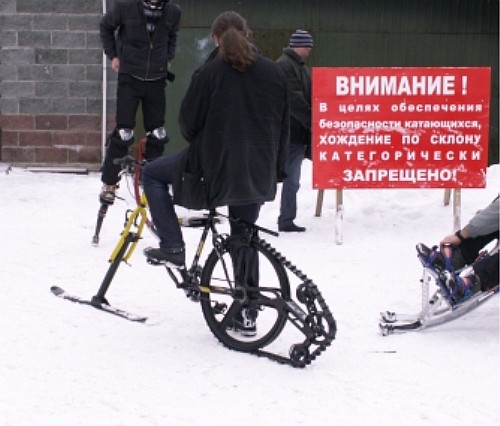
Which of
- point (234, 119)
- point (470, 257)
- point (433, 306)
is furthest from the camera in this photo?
point (470, 257)

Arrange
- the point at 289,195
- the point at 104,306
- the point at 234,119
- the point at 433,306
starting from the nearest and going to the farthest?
the point at 234,119
the point at 433,306
the point at 104,306
the point at 289,195

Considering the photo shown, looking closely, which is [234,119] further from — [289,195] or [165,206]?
[289,195]

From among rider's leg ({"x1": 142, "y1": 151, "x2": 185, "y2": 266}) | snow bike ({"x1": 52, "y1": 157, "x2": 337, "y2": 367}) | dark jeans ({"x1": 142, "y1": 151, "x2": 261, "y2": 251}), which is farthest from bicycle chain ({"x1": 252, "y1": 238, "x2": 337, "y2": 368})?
rider's leg ({"x1": 142, "y1": 151, "x2": 185, "y2": 266})

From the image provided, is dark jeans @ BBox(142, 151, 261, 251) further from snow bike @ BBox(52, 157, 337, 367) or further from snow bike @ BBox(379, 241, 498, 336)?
snow bike @ BBox(379, 241, 498, 336)

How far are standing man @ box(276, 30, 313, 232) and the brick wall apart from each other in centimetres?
294

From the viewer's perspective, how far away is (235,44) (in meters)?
5.13

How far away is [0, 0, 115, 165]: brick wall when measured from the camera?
10.9 metres

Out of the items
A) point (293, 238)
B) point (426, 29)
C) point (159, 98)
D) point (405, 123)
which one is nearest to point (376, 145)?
point (405, 123)

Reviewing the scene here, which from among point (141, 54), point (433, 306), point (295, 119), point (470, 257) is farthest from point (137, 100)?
point (433, 306)

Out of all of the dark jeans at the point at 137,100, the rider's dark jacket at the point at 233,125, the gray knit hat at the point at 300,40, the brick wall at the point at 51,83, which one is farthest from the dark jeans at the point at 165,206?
the brick wall at the point at 51,83

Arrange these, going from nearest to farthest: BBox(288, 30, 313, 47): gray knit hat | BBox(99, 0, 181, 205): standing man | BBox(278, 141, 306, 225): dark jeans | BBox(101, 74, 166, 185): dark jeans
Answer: BBox(101, 74, 166, 185): dark jeans, BBox(99, 0, 181, 205): standing man, BBox(278, 141, 306, 225): dark jeans, BBox(288, 30, 313, 47): gray knit hat

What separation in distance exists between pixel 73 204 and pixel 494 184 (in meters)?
4.29

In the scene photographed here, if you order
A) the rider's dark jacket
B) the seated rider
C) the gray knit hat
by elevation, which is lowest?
the seated rider

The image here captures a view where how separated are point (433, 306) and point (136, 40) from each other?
3.75 m
